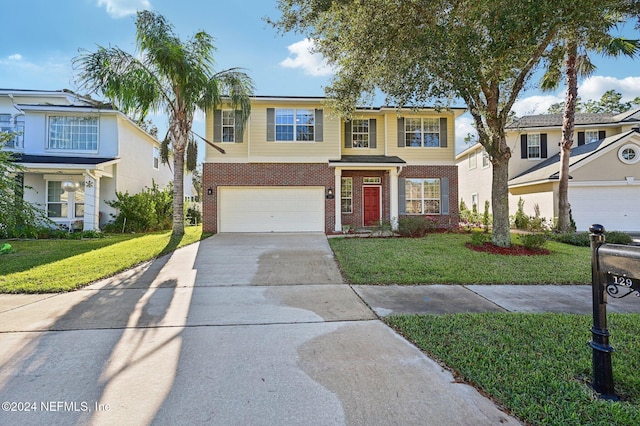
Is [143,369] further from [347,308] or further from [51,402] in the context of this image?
[347,308]

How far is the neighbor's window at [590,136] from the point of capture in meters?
20.6

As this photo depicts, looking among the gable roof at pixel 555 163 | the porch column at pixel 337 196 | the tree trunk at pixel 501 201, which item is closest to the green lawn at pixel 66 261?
the porch column at pixel 337 196

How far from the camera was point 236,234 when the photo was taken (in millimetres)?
14305

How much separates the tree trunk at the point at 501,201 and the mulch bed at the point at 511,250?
22 cm

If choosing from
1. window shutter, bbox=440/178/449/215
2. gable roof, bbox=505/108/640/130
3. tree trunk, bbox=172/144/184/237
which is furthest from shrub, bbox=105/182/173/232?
gable roof, bbox=505/108/640/130

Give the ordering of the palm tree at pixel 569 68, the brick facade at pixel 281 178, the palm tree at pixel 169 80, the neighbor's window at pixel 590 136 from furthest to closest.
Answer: the neighbor's window at pixel 590 136 → the brick facade at pixel 281 178 → the palm tree at pixel 169 80 → the palm tree at pixel 569 68

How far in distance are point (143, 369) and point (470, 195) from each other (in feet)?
79.2

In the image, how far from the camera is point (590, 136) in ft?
68.0

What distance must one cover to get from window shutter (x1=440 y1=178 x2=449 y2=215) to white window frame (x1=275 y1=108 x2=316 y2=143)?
6.68 meters

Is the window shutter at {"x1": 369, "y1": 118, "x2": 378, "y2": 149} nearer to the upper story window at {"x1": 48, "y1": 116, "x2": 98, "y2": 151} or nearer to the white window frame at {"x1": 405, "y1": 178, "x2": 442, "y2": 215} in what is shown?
the white window frame at {"x1": 405, "y1": 178, "x2": 442, "y2": 215}

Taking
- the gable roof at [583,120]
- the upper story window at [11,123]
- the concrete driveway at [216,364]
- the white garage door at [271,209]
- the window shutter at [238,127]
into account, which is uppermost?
the gable roof at [583,120]

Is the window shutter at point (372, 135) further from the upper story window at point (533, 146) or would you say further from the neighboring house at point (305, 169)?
the upper story window at point (533, 146)

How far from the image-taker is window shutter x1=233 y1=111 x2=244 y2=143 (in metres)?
14.2

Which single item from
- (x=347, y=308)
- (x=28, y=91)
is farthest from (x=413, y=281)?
(x=28, y=91)
